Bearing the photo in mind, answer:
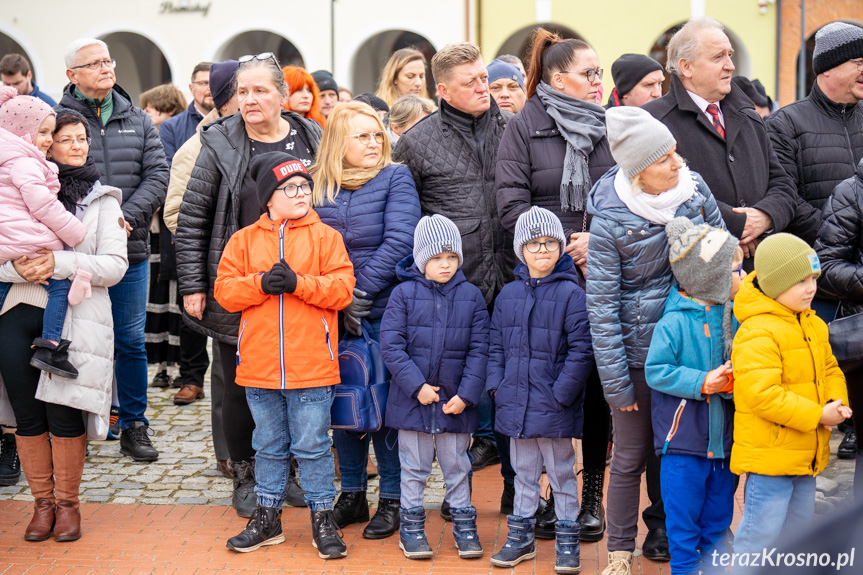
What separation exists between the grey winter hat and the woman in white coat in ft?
9.49

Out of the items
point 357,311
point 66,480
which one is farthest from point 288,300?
point 66,480

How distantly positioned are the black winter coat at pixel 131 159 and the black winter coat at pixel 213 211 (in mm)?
1264

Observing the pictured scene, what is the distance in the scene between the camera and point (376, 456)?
5020mm

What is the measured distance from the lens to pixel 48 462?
5012mm

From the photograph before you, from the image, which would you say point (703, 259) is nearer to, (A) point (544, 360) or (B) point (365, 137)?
(A) point (544, 360)

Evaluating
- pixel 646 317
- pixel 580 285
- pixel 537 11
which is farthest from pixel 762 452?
pixel 537 11

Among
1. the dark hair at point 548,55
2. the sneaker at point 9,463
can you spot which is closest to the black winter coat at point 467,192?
the dark hair at point 548,55

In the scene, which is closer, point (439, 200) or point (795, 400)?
point (795, 400)

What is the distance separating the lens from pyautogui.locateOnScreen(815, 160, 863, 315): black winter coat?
14.8 feet

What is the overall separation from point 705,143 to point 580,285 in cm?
91

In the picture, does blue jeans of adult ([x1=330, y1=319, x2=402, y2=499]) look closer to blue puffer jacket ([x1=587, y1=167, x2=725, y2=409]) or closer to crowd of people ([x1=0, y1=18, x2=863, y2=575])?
crowd of people ([x1=0, y1=18, x2=863, y2=575])

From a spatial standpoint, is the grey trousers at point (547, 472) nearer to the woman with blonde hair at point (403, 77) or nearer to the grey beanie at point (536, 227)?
the grey beanie at point (536, 227)

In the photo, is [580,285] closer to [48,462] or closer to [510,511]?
[510,511]

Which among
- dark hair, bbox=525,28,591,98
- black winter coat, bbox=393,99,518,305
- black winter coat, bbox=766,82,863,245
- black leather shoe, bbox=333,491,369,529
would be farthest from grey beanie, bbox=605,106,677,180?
black leather shoe, bbox=333,491,369,529
